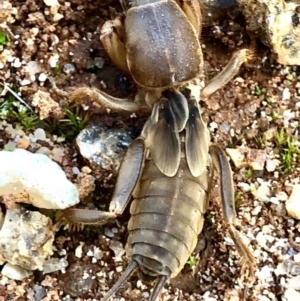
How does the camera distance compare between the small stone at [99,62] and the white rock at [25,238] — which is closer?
the white rock at [25,238]

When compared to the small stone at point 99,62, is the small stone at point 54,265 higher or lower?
lower

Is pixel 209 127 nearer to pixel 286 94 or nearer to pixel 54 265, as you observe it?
pixel 286 94

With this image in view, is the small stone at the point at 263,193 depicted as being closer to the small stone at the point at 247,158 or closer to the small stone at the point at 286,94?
the small stone at the point at 247,158

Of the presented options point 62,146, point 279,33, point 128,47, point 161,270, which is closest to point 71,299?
point 161,270

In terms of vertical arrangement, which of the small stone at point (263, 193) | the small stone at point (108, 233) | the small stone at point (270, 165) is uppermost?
the small stone at point (270, 165)

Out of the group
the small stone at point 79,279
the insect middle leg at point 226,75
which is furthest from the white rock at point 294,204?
the small stone at point 79,279

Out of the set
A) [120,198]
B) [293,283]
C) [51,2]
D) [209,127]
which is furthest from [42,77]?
[293,283]

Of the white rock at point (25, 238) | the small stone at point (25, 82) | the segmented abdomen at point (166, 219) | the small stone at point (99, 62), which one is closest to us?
the segmented abdomen at point (166, 219)
